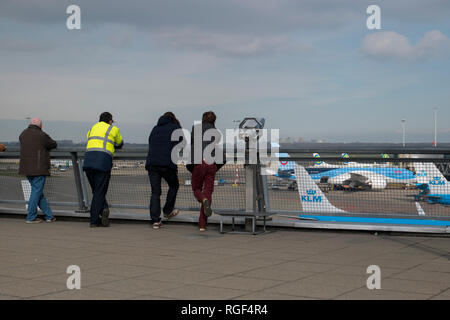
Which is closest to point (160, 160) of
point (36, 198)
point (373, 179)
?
point (36, 198)

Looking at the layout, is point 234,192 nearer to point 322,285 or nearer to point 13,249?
point 13,249

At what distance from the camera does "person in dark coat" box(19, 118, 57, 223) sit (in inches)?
447

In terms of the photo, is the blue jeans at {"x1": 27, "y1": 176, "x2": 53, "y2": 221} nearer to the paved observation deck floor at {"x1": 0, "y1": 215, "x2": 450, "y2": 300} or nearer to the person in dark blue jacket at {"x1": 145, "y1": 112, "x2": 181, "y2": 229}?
the paved observation deck floor at {"x1": 0, "y1": 215, "x2": 450, "y2": 300}

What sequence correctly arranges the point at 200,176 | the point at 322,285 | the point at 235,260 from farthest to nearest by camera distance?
the point at 200,176 → the point at 235,260 → the point at 322,285

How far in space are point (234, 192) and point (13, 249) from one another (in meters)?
3.60

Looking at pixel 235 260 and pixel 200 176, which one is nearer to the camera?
pixel 235 260

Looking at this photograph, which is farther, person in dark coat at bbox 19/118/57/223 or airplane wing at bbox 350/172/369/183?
person in dark coat at bbox 19/118/57/223

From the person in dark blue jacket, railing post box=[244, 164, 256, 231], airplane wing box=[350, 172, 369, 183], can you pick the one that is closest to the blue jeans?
the person in dark blue jacket

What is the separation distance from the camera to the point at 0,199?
1316cm

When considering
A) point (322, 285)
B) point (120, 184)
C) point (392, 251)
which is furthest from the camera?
point (120, 184)

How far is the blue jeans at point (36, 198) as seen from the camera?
11.4 meters

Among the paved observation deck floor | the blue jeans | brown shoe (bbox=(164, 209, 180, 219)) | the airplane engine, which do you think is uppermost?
the airplane engine

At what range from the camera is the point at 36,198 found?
11469 mm
